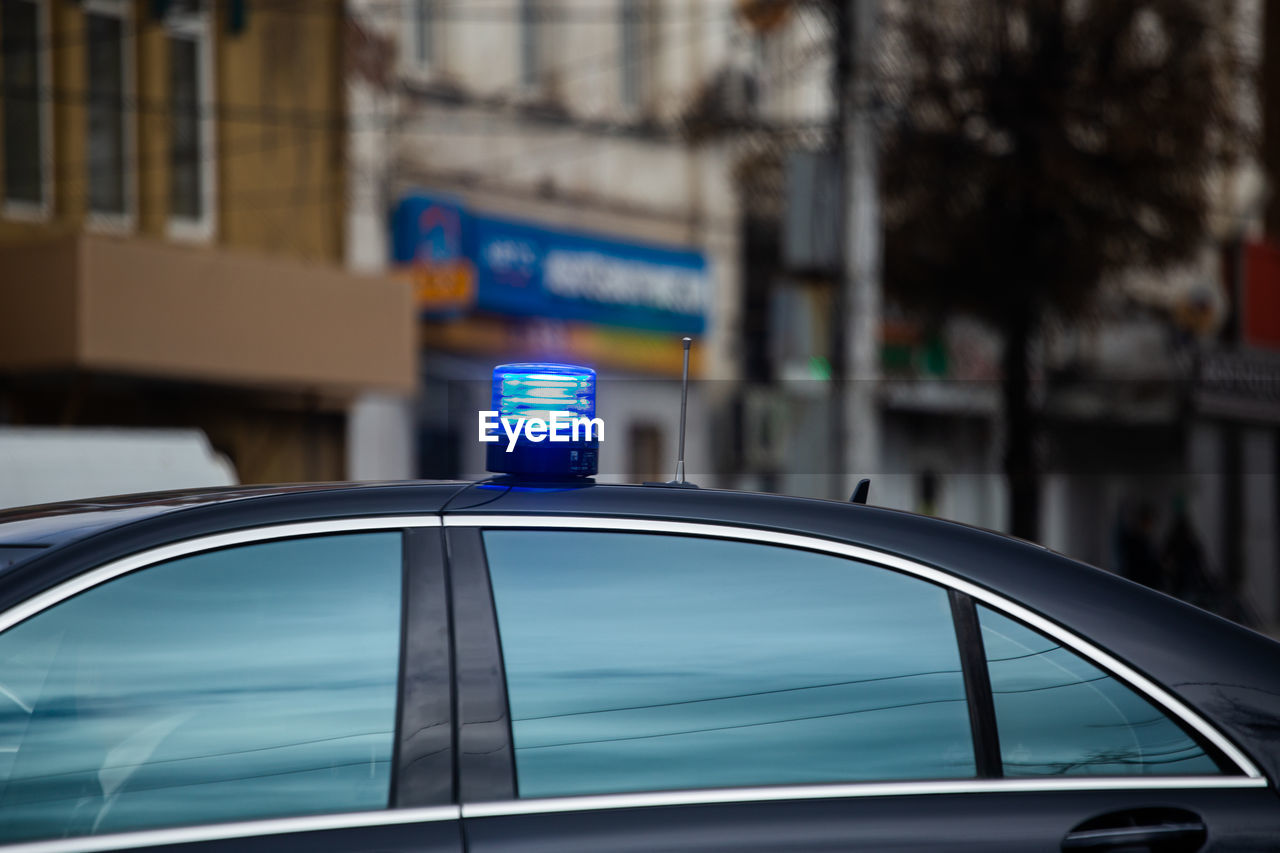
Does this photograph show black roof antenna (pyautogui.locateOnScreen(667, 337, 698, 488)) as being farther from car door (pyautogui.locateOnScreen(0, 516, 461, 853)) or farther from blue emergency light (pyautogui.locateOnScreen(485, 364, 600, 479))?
car door (pyautogui.locateOnScreen(0, 516, 461, 853))

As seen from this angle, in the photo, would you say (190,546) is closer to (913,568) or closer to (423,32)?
(913,568)

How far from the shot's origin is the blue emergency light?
260cm

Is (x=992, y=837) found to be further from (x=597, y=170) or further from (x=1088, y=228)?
(x=597, y=170)

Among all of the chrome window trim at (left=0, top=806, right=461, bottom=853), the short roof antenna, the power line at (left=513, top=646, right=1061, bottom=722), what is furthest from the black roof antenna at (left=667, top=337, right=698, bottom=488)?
the chrome window trim at (left=0, top=806, right=461, bottom=853)

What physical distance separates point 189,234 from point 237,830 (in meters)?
14.1

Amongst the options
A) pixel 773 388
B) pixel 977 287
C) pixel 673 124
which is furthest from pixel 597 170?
pixel 773 388

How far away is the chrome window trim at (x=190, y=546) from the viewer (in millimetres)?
2223

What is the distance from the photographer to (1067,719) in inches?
93.8

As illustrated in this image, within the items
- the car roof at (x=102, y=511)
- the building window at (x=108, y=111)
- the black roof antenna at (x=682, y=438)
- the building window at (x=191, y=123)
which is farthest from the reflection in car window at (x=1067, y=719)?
the building window at (x=191, y=123)

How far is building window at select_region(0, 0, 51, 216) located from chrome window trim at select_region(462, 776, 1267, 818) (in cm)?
1320

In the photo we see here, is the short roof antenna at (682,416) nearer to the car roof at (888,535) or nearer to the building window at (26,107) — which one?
the car roof at (888,535)

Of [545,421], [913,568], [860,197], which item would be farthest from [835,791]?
[860,197]

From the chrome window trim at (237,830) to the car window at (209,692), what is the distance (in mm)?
18

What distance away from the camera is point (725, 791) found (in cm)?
227
